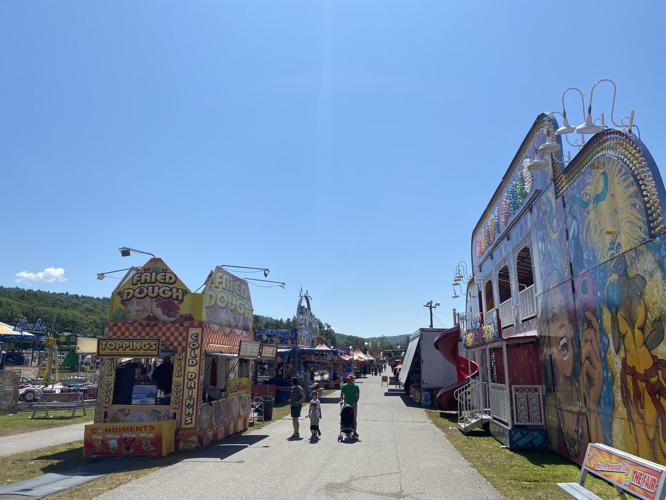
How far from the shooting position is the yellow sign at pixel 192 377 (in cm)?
1155

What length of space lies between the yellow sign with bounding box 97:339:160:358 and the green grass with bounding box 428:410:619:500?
775 centimetres

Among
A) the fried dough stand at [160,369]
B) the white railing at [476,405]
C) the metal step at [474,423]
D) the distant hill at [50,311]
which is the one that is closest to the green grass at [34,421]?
the fried dough stand at [160,369]

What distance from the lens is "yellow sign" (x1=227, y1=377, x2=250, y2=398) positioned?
14242mm

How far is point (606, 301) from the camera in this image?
26.2 feet

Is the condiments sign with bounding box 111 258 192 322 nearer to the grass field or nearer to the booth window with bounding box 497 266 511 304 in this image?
the grass field

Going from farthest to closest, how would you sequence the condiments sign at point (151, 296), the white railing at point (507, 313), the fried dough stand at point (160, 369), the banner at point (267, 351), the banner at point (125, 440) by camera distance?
the banner at point (267, 351)
the white railing at point (507, 313)
the condiments sign at point (151, 296)
the fried dough stand at point (160, 369)
the banner at point (125, 440)

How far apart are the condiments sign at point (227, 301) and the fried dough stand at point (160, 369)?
0.10 feet

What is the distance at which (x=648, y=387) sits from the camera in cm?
672

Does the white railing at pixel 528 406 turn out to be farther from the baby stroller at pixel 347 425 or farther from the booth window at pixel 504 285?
the booth window at pixel 504 285

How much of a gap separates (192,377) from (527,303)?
9144 millimetres

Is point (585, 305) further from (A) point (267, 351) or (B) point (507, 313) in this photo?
(A) point (267, 351)

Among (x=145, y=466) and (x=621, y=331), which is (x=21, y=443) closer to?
(x=145, y=466)

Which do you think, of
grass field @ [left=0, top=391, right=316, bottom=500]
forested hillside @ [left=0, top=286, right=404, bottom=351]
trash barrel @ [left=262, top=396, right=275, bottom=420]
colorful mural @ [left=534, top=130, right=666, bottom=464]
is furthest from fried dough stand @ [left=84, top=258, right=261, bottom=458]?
forested hillside @ [left=0, top=286, right=404, bottom=351]

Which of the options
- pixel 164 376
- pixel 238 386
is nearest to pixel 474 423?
pixel 238 386
